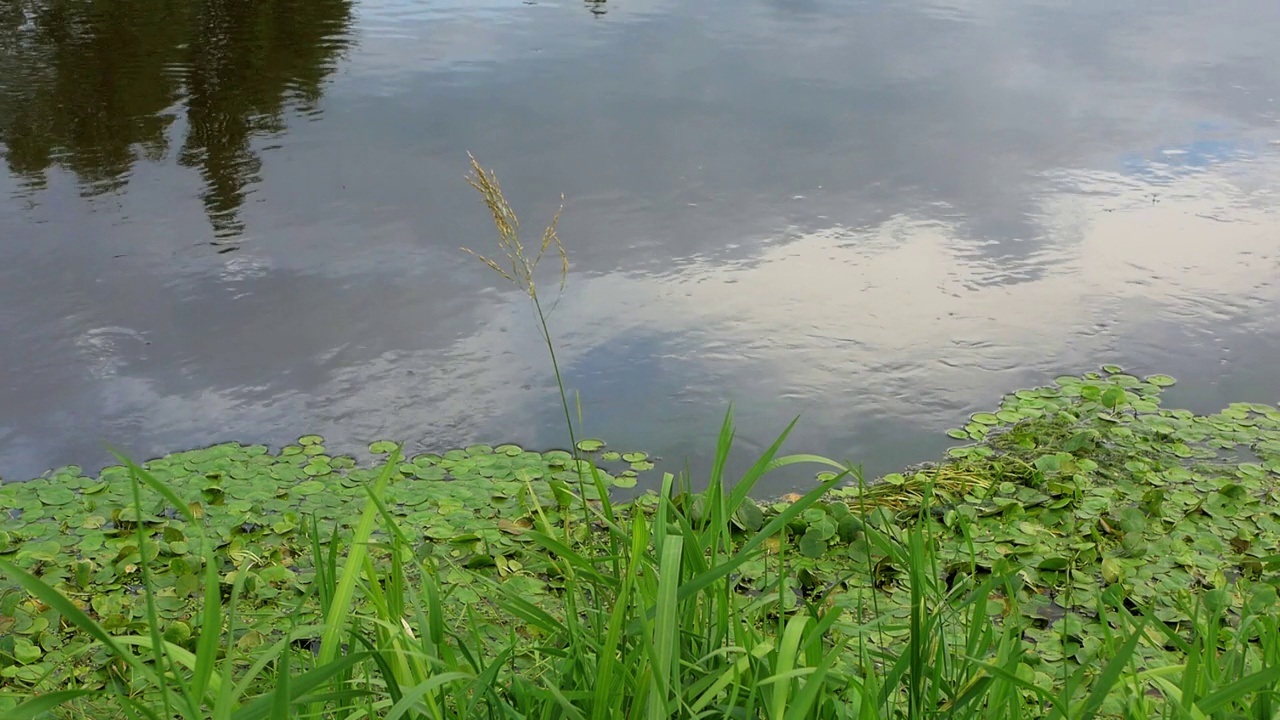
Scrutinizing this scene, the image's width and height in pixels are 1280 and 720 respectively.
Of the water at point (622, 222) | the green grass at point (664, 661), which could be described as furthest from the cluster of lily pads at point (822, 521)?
the green grass at point (664, 661)

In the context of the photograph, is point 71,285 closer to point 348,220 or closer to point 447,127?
point 348,220

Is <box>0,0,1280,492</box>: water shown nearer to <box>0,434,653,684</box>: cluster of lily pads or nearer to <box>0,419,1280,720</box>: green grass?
<box>0,434,653,684</box>: cluster of lily pads

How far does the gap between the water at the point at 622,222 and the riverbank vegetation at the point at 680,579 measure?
0.77ft

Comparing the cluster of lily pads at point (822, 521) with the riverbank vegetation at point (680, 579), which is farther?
the cluster of lily pads at point (822, 521)

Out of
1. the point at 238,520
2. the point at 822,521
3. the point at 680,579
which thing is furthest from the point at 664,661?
the point at 238,520

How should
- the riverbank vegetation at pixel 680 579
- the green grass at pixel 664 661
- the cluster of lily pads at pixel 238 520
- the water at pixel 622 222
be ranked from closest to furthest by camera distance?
the green grass at pixel 664 661 < the riverbank vegetation at pixel 680 579 < the cluster of lily pads at pixel 238 520 < the water at pixel 622 222

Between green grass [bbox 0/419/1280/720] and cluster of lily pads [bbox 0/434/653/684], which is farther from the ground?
green grass [bbox 0/419/1280/720]

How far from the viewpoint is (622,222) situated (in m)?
4.65

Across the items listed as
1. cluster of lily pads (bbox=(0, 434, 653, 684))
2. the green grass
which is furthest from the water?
the green grass

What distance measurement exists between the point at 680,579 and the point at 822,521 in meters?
1.04

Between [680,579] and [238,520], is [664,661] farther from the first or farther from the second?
[238,520]

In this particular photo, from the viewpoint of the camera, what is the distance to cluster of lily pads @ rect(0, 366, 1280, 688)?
2555mm

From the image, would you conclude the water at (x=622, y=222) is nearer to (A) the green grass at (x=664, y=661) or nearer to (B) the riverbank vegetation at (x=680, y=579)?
(B) the riverbank vegetation at (x=680, y=579)

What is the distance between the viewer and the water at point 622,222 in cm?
353
